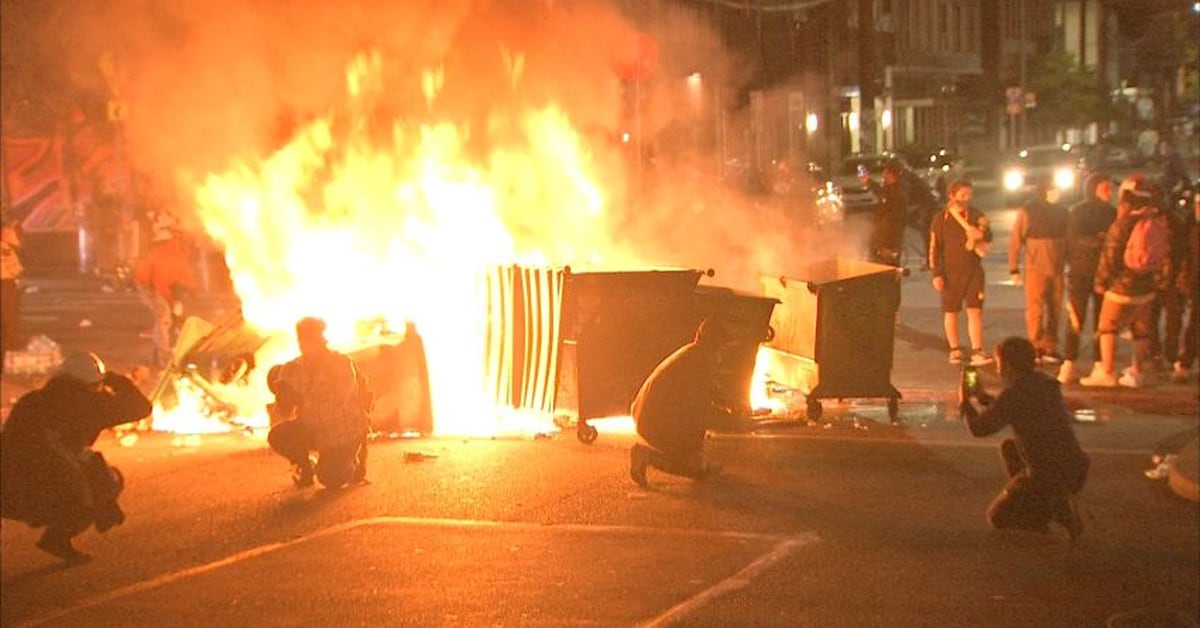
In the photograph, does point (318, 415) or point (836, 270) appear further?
point (836, 270)

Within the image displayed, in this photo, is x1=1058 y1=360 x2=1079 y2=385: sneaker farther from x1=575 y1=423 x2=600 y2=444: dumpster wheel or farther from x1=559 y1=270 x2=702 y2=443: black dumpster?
x1=575 y1=423 x2=600 y2=444: dumpster wheel

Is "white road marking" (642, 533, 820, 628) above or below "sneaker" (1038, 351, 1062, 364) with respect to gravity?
below

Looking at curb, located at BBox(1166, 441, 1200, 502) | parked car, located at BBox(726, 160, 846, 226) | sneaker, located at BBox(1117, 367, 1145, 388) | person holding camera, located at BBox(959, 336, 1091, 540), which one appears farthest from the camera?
parked car, located at BBox(726, 160, 846, 226)

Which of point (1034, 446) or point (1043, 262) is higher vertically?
point (1043, 262)

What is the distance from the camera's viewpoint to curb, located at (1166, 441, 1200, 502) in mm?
8570

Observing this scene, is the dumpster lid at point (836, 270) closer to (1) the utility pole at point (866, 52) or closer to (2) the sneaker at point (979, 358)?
(2) the sneaker at point (979, 358)

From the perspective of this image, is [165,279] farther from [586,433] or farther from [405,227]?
[586,433]

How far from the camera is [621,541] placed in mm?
7812

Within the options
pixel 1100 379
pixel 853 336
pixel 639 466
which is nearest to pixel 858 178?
pixel 1100 379

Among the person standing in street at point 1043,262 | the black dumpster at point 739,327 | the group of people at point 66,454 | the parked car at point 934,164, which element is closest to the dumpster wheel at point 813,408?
the black dumpster at point 739,327

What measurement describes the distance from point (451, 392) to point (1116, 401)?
519 cm

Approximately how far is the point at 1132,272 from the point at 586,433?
4.82 m

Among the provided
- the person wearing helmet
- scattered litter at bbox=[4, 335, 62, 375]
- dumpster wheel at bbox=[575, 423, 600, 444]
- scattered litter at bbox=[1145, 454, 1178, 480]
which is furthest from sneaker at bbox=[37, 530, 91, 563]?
scattered litter at bbox=[4, 335, 62, 375]

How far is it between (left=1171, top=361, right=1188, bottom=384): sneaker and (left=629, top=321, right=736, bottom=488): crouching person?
5.32 meters
